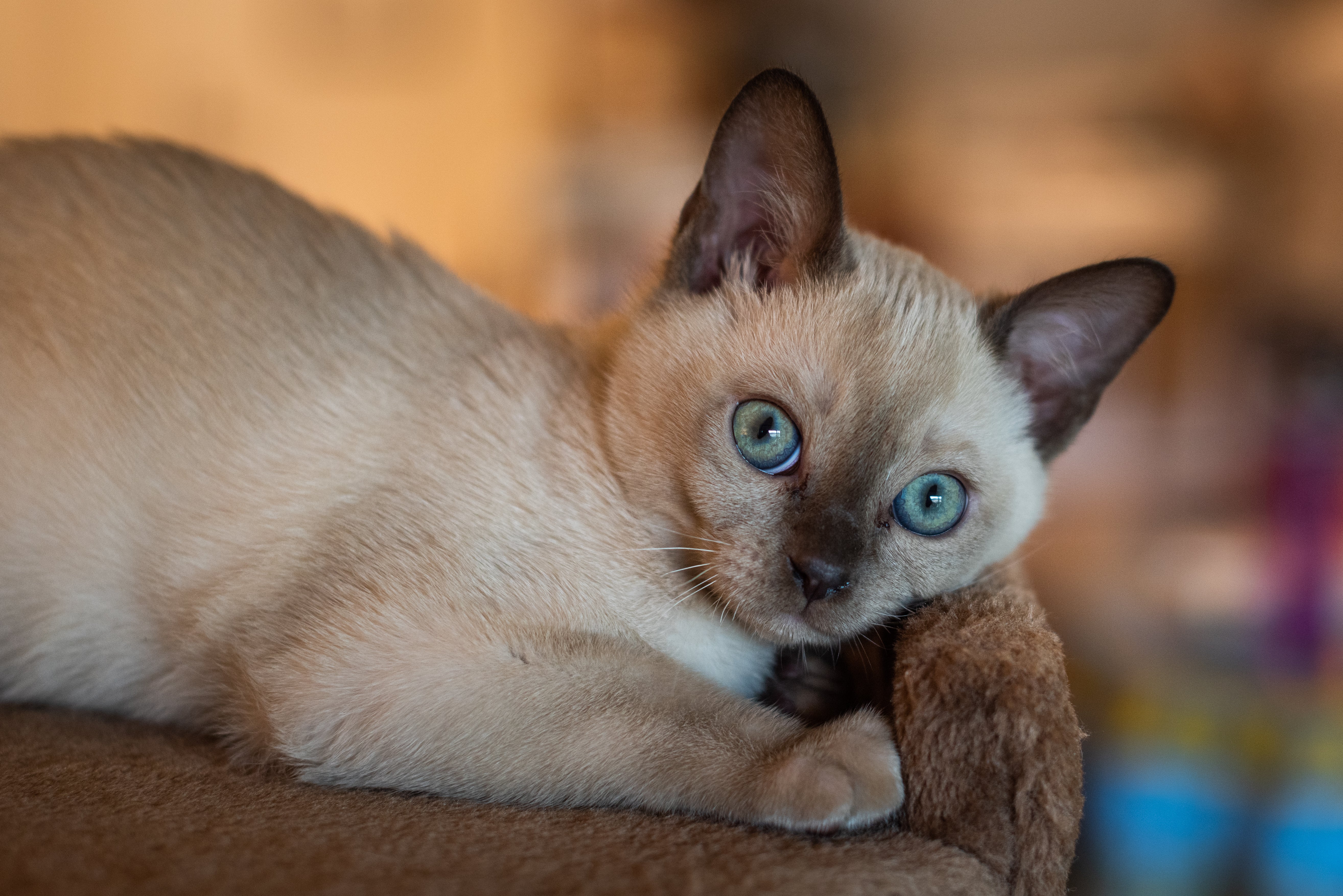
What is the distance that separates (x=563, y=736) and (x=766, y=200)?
0.79 meters

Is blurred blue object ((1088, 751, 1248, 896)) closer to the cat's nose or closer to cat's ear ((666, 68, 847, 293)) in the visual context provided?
the cat's nose

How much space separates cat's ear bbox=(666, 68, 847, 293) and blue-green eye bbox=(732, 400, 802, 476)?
0.24 m

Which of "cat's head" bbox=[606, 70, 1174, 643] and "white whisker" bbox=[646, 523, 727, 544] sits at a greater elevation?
"cat's head" bbox=[606, 70, 1174, 643]

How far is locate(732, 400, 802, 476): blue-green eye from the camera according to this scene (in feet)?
4.22

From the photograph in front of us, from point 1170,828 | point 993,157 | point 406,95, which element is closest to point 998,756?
point 1170,828

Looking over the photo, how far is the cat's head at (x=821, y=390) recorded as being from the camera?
4.15 ft

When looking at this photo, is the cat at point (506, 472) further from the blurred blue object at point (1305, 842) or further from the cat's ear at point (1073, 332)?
the blurred blue object at point (1305, 842)

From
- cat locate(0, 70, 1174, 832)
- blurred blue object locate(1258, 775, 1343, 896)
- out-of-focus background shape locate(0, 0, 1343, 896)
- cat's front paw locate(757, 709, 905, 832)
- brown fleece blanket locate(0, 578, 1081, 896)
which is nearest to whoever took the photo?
brown fleece blanket locate(0, 578, 1081, 896)

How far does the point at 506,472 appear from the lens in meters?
1.39

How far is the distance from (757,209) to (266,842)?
103cm

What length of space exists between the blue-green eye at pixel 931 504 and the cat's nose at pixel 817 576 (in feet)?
0.45

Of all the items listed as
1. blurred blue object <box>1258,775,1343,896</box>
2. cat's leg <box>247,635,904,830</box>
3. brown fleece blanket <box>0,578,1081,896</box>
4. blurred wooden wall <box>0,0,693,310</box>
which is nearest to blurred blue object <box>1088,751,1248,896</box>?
blurred blue object <box>1258,775,1343,896</box>

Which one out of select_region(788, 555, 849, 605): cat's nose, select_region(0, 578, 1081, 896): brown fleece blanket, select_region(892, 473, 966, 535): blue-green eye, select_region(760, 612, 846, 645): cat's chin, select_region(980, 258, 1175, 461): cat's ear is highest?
select_region(980, 258, 1175, 461): cat's ear

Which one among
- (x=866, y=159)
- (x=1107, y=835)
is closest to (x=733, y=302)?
(x=1107, y=835)
